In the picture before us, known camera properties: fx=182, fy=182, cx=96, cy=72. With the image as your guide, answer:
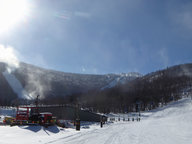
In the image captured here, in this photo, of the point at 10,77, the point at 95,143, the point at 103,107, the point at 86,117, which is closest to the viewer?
the point at 95,143

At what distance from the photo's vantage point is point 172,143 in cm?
1002

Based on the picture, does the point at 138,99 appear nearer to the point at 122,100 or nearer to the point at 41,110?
the point at 122,100

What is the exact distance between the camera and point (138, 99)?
395 feet

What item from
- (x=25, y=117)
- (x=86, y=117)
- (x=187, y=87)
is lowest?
(x=86, y=117)

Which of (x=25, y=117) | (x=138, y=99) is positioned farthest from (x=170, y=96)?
(x=25, y=117)

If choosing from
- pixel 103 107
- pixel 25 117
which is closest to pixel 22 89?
pixel 103 107

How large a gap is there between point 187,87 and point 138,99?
173ft

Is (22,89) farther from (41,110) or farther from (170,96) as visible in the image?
(170,96)

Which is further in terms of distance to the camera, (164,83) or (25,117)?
(164,83)

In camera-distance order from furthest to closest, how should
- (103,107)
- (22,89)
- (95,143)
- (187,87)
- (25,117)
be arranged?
(22,89) < (187,87) < (103,107) < (25,117) < (95,143)

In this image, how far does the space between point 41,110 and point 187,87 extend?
121771mm

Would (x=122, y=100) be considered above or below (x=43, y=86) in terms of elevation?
below

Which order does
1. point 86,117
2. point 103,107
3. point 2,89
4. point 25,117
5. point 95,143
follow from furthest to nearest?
point 2,89 < point 103,107 < point 86,117 < point 25,117 < point 95,143

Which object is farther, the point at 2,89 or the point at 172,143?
the point at 2,89
